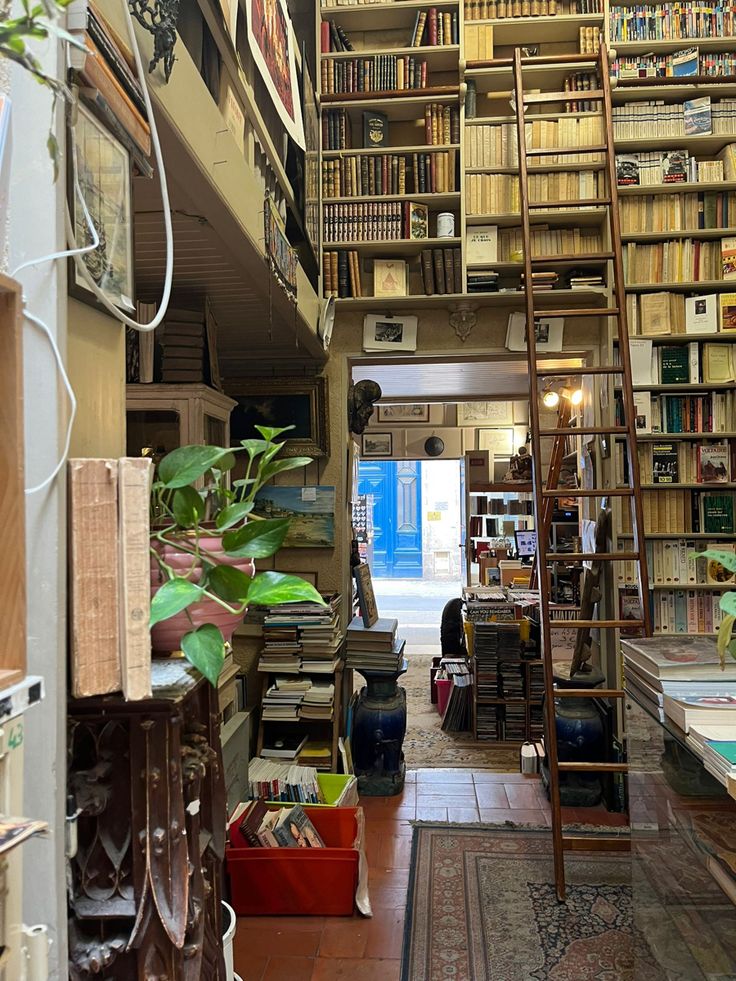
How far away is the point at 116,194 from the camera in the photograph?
101 cm

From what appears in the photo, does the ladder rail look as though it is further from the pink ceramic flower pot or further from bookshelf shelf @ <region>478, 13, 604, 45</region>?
the pink ceramic flower pot

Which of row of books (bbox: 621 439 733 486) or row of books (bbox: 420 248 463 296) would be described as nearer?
row of books (bbox: 621 439 733 486)

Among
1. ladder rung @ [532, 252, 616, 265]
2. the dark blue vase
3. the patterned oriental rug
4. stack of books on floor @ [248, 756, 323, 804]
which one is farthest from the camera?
the dark blue vase

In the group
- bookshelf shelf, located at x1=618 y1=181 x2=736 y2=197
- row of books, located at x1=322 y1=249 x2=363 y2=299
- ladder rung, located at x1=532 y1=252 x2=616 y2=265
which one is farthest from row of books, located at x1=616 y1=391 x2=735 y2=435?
row of books, located at x1=322 y1=249 x2=363 y2=299

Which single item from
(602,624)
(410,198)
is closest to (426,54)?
(410,198)

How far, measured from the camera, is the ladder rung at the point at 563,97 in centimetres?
356

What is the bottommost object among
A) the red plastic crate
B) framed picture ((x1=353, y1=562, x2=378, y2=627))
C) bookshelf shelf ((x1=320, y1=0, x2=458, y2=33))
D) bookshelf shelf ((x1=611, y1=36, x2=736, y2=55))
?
the red plastic crate

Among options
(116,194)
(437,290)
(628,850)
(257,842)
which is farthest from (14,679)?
(437,290)

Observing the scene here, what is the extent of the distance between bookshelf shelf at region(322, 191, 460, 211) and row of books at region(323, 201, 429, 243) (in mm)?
20

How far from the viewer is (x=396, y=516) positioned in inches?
564

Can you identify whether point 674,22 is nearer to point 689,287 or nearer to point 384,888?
point 689,287

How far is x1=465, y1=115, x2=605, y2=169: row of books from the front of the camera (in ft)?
12.5

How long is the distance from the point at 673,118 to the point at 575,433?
196 centimetres

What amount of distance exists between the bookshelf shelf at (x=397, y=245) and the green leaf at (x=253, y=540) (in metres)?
3.11
